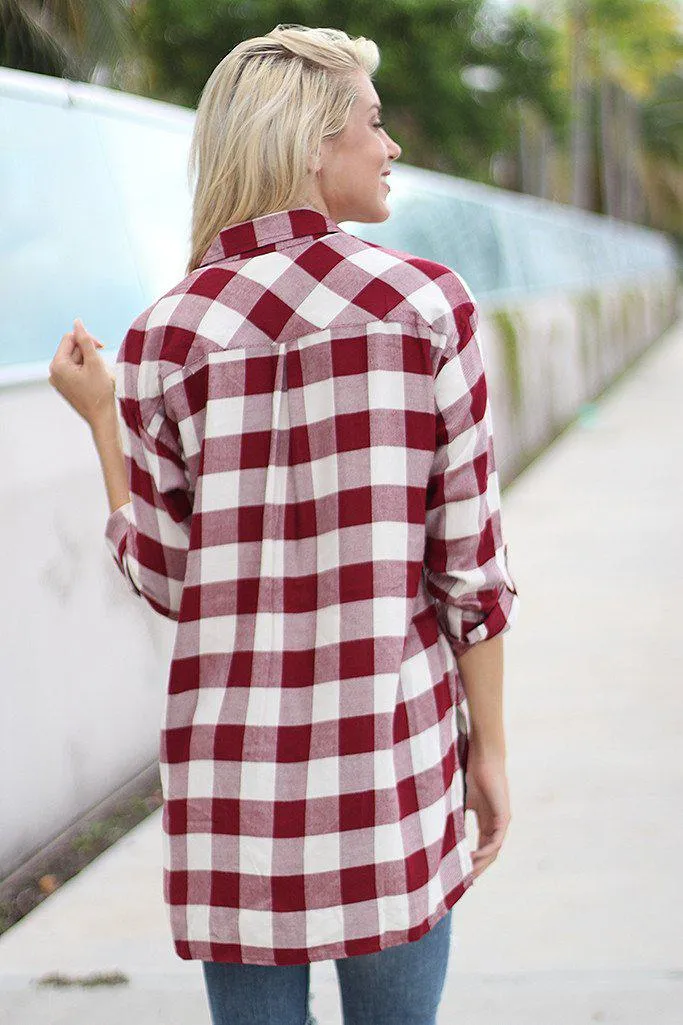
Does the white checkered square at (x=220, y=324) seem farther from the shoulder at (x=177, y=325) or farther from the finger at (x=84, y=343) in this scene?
the finger at (x=84, y=343)

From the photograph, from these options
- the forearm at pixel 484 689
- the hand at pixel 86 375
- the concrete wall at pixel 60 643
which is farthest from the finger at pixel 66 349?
the concrete wall at pixel 60 643

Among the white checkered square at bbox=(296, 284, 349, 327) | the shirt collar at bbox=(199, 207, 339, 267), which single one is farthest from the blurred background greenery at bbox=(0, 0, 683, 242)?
the white checkered square at bbox=(296, 284, 349, 327)

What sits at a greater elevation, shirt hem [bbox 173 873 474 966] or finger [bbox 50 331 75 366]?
finger [bbox 50 331 75 366]

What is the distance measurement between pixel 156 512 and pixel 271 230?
35cm

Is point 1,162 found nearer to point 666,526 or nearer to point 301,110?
point 301,110

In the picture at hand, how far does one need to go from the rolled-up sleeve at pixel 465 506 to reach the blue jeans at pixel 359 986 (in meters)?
0.37

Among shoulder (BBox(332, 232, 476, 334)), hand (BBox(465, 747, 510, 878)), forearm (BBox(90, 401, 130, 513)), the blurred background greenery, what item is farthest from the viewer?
the blurred background greenery

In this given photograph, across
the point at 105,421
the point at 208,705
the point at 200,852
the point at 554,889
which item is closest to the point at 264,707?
the point at 208,705

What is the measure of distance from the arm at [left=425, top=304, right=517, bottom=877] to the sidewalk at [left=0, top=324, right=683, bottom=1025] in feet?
4.00

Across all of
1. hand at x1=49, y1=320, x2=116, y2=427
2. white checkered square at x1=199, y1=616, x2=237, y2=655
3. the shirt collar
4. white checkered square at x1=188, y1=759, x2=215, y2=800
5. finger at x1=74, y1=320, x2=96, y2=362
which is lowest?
white checkered square at x1=188, y1=759, x2=215, y2=800

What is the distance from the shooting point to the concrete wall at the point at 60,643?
3135mm

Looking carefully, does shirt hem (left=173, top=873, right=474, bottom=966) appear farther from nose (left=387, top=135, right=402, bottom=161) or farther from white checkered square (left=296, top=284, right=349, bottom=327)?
nose (left=387, top=135, right=402, bottom=161)

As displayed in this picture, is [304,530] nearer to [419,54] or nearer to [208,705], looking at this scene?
[208,705]

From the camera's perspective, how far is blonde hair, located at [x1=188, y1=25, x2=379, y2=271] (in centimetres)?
150
